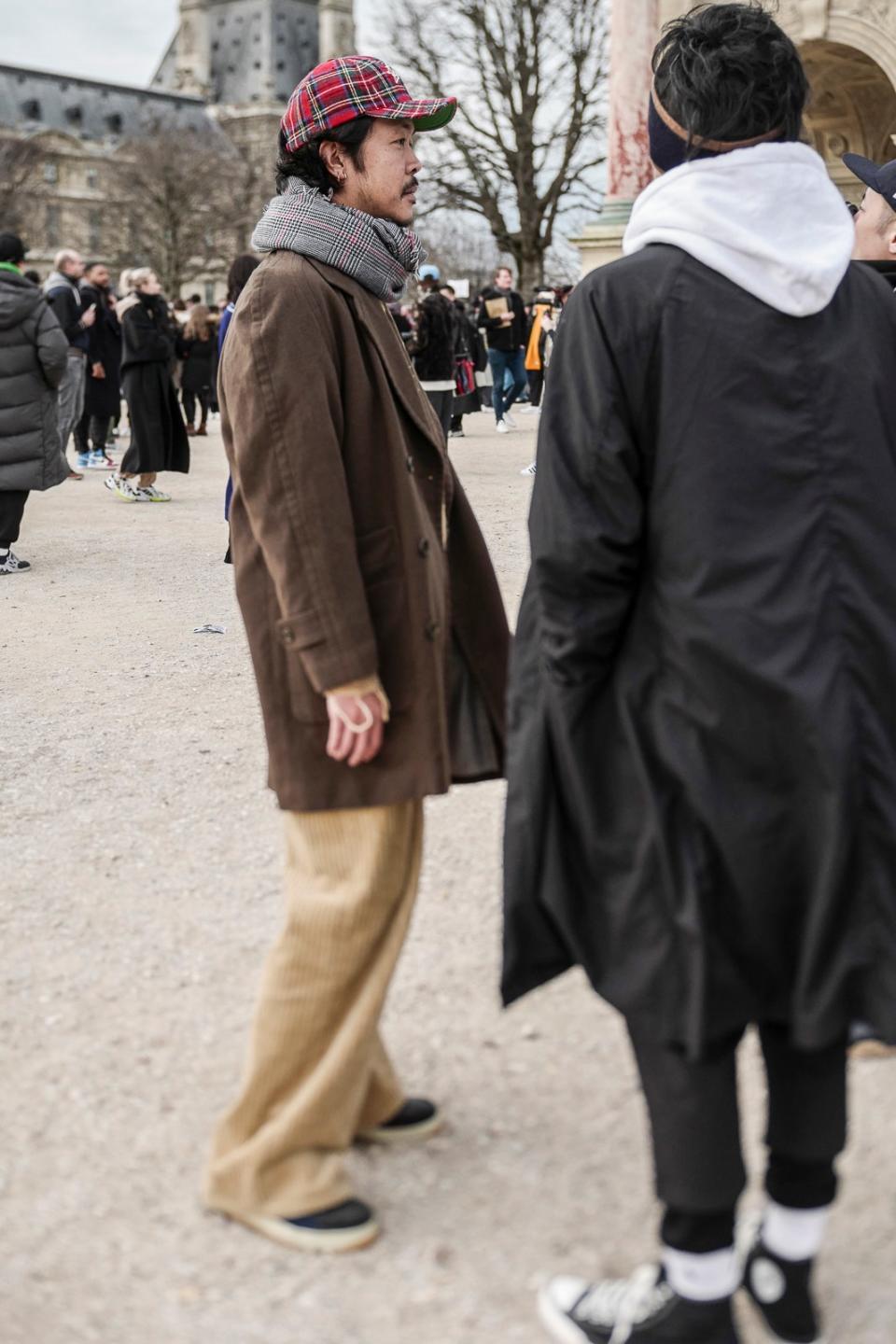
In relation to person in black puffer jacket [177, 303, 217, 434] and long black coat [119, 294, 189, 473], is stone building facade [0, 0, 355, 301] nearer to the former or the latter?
person in black puffer jacket [177, 303, 217, 434]

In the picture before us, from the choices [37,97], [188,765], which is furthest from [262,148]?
[188,765]

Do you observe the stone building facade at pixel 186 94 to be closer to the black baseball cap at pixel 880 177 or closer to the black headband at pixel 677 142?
the black baseball cap at pixel 880 177

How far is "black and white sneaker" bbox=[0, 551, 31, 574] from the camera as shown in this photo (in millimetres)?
9852

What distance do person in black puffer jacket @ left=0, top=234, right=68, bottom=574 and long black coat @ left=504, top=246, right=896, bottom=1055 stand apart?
7.88m

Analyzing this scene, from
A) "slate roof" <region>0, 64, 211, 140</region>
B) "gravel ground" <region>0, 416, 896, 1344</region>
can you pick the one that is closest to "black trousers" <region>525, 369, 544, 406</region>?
"gravel ground" <region>0, 416, 896, 1344</region>

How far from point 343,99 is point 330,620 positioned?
2.91 ft

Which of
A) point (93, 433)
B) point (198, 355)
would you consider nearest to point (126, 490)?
point (93, 433)

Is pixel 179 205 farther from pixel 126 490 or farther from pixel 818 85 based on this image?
pixel 126 490

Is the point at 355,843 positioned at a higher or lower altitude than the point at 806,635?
lower

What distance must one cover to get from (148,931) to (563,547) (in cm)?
231

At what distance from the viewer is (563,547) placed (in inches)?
84.7

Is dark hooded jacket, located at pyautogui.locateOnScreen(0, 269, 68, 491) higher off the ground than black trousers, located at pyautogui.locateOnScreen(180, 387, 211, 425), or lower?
higher

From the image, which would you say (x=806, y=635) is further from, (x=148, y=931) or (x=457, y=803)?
(x=457, y=803)

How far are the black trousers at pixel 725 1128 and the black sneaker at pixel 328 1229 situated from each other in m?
0.62
